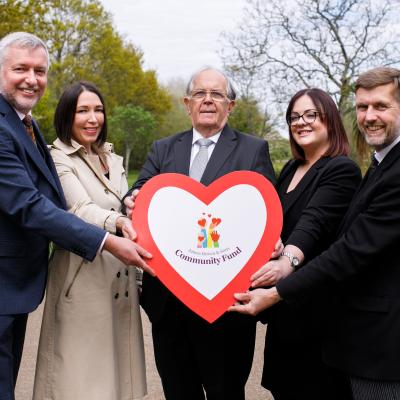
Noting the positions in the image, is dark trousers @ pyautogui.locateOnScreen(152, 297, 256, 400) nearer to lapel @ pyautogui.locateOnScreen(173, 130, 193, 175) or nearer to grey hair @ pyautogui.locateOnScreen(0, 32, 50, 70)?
lapel @ pyautogui.locateOnScreen(173, 130, 193, 175)

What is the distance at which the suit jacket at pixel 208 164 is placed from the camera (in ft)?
8.64

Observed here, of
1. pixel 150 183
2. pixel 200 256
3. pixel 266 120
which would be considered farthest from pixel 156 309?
pixel 266 120

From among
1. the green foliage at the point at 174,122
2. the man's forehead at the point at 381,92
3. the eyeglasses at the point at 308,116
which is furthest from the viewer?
the green foliage at the point at 174,122

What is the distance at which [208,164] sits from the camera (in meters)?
2.66

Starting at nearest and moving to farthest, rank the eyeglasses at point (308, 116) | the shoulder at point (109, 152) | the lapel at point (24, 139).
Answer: the lapel at point (24, 139), the eyeglasses at point (308, 116), the shoulder at point (109, 152)

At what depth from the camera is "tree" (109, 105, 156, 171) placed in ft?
106

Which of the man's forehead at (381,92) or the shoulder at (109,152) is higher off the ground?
the man's forehead at (381,92)

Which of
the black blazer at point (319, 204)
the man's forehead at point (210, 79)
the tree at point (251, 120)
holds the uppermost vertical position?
the tree at point (251, 120)

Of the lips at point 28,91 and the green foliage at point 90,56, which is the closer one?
the lips at point 28,91

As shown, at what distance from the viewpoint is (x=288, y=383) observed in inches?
103

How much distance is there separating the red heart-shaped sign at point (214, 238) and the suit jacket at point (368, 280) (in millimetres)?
345

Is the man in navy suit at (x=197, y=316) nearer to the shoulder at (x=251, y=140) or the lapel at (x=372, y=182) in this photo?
the shoulder at (x=251, y=140)

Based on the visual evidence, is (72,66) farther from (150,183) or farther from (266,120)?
(150,183)

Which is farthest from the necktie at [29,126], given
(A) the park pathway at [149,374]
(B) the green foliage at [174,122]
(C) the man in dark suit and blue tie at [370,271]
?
(B) the green foliage at [174,122]
